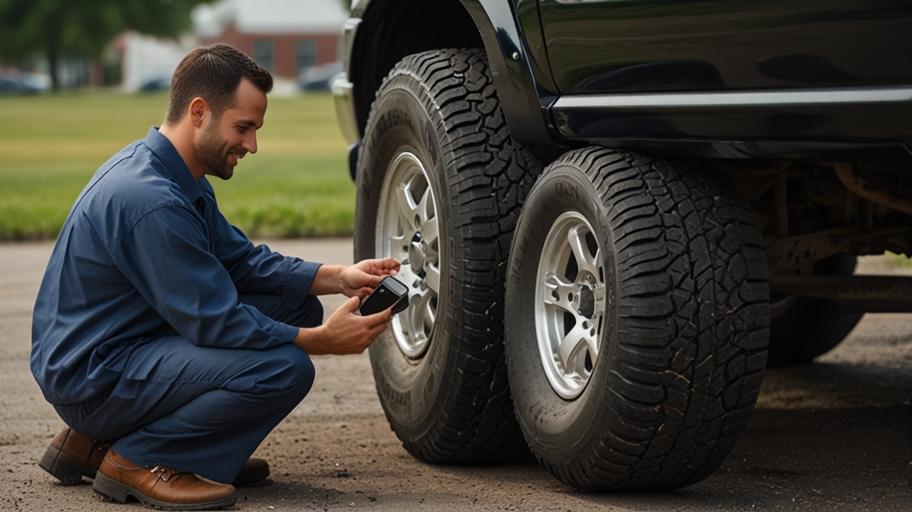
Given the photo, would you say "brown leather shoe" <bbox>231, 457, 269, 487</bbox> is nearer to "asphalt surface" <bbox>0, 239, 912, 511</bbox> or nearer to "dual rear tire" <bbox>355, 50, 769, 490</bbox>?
"asphalt surface" <bbox>0, 239, 912, 511</bbox>

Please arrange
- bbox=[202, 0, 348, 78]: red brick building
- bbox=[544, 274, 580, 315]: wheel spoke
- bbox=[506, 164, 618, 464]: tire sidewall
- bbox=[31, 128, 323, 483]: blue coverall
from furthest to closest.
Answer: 1. bbox=[202, 0, 348, 78]: red brick building
2. bbox=[544, 274, 580, 315]: wheel spoke
3. bbox=[31, 128, 323, 483]: blue coverall
4. bbox=[506, 164, 618, 464]: tire sidewall

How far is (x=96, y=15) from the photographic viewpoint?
4816 centimetres

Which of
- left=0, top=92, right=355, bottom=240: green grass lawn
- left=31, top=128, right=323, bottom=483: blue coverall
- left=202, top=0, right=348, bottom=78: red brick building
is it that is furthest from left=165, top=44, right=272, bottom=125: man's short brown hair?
left=202, top=0, right=348, bottom=78: red brick building

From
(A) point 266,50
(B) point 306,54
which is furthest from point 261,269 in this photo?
(A) point 266,50

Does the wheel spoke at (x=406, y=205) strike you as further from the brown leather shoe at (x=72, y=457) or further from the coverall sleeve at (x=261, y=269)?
the brown leather shoe at (x=72, y=457)

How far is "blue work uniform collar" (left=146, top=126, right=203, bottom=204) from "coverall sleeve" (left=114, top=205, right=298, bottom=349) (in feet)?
0.48

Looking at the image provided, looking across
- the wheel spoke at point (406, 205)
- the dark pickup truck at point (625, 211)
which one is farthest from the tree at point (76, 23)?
the dark pickup truck at point (625, 211)

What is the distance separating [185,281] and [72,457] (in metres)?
0.68

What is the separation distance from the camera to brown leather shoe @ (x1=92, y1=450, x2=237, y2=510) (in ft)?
9.57

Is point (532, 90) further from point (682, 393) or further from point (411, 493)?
point (411, 493)

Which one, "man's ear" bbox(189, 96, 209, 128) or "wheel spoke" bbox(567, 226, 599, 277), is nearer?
"wheel spoke" bbox(567, 226, 599, 277)

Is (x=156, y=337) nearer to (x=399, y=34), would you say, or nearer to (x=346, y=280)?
(x=346, y=280)

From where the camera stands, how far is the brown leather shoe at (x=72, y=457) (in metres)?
3.15

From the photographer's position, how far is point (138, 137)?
2380 centimetres
